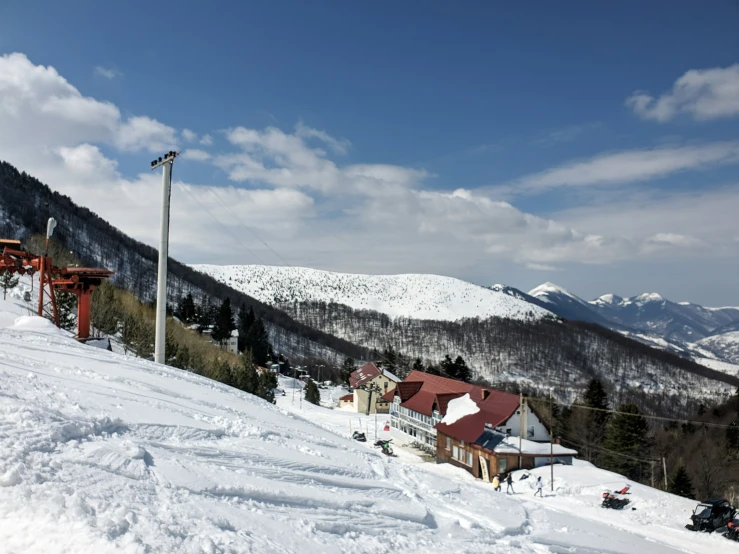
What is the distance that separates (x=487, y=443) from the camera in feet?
101

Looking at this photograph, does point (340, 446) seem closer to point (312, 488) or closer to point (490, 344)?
point (312, 488)

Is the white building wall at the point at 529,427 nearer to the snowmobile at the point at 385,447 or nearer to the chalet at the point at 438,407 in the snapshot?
the chalet at the point at 438,407

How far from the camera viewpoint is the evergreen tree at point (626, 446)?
127ft

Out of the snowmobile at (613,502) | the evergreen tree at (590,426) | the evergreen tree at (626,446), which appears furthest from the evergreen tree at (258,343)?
the snowmobile at (613,502)

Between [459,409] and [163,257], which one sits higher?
[163,257]

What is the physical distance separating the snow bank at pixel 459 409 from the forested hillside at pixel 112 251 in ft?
219

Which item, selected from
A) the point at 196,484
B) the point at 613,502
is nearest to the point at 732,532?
the point at 613,502

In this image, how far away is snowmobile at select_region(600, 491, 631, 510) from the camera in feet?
64.9

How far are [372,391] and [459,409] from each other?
1020 inches

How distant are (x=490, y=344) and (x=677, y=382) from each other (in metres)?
65.5

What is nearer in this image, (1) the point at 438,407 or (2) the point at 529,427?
(2) the point at 529,427

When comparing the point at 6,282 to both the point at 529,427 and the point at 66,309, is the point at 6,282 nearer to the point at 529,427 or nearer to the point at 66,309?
the point at 66,309

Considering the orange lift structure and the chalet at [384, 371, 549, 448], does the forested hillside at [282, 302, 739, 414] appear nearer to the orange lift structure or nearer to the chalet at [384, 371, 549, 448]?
the chalet at [384, 371, 549, 448]

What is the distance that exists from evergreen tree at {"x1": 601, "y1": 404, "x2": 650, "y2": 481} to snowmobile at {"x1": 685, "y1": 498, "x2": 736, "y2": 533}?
72.1ft
